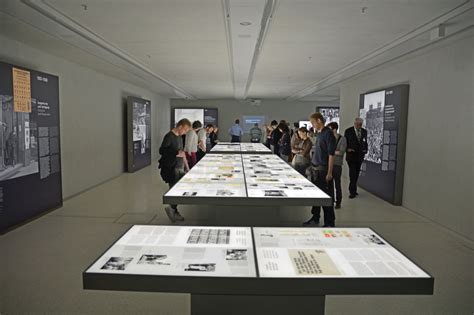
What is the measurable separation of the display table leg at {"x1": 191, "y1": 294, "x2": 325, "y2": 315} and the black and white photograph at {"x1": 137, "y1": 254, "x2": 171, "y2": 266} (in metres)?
0.24

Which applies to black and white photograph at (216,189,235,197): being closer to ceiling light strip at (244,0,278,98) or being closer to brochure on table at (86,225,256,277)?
brochure on table at (86,225,256,277)

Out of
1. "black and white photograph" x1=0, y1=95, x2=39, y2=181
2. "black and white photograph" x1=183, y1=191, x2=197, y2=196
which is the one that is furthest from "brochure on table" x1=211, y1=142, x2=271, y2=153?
"black and white photograph" x1=183, y1=191, x2=197, y2=196


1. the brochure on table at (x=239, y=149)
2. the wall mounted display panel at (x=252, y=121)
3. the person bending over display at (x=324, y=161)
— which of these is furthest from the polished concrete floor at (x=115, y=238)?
the wall mounted display panel at (x=252, y=121)

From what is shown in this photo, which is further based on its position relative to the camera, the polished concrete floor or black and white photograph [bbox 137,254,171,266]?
the polished concrete floor

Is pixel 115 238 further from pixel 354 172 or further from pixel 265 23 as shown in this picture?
pixel 354 172

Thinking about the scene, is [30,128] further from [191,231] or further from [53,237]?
[191,231]

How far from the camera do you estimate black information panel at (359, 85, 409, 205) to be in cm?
716

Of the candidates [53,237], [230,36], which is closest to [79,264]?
[53,237]

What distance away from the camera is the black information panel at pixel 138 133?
11539mm

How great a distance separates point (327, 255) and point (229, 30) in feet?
13.2

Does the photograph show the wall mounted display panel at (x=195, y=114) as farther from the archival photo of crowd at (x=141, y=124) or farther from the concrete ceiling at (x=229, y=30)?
the concrete ceiling at (x=229, y=30)

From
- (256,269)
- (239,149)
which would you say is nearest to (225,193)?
(256,269)

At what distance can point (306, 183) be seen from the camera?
4285mm

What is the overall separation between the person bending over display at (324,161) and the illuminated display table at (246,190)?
53 centimetres
